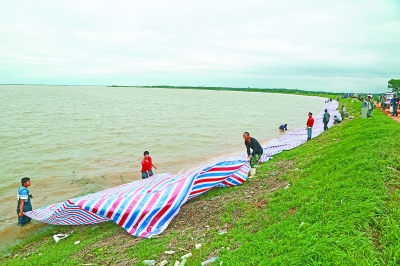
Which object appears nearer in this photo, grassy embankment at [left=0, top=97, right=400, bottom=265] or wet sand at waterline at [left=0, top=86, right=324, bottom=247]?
grassy embankment at [left=0, top=97, right=400, bottom=265]

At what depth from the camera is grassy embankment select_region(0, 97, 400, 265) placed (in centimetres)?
391

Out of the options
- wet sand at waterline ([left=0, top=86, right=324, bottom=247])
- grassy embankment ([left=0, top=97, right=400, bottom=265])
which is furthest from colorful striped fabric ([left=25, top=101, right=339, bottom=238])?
wet sand at waterline ([left=0, top=86, right=324, bottom=247])

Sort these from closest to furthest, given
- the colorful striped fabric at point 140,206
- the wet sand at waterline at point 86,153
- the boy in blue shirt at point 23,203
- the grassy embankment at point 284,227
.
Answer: the grassy embankment at point 284,227
the colorful striped fabric at point 140,206
the boy in blue shirt at point 23,203
the wet sand at waterline at point 86,153

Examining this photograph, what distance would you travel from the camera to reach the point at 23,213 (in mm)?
8789

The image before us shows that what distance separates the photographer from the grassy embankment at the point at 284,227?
154 inches

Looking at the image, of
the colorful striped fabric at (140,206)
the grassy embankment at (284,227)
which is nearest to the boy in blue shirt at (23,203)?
the colorful striped fabric at (140,206)

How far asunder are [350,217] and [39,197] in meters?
11.9

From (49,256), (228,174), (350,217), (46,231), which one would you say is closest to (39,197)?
(46,231)

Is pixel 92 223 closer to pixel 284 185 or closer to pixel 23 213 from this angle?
pixel 23 213

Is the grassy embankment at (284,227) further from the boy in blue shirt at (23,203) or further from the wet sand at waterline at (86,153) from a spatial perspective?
the wet sand at waterline at (86,153)

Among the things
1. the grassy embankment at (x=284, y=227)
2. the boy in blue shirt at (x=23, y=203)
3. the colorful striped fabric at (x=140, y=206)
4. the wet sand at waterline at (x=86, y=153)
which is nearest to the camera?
the grassy embankment at (x=284, y=227)

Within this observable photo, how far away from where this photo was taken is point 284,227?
199 inches

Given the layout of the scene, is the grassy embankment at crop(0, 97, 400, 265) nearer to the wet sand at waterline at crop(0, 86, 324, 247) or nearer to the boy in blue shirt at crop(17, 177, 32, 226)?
the boy in blue shirt at crop(17, 177, 32, 226)

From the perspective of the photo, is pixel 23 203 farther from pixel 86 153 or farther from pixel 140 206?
pixel 86 153
